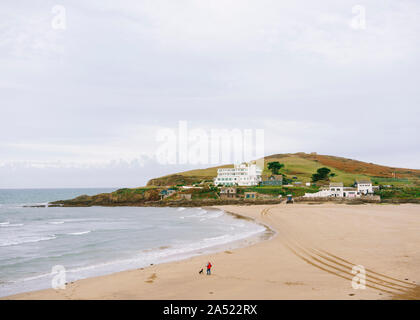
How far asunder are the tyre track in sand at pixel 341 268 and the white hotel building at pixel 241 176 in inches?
3275

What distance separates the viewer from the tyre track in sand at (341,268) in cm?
1423

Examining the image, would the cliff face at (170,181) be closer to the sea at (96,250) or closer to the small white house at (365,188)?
the small white house at (365,188)

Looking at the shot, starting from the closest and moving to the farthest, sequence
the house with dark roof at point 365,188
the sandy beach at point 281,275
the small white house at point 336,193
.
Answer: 1. the sandy beach at point 281,275
2. the small white house at point 336,193
3. the house with dark roof at point 365,188

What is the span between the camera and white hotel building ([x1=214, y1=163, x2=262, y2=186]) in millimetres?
112562

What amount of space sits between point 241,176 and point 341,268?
315ft

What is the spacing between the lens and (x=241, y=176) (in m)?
114

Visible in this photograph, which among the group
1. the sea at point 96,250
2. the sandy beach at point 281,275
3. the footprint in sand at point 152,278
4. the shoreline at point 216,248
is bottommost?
the sea at point 96,250

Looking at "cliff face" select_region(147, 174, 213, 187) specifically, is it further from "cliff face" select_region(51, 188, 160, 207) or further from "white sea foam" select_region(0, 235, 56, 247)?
"white sea foam" select_region(0, 235, 56, 247)

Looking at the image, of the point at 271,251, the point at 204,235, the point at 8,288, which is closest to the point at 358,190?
the point at 204,235

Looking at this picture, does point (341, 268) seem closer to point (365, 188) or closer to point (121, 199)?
point (365, 188)

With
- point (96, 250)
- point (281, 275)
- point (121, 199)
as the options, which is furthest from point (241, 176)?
point (281, 275)

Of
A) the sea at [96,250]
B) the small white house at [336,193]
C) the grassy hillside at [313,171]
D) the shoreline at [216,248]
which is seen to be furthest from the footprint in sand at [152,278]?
the grassy hillside at [313,171]

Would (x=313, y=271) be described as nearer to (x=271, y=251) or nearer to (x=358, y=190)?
(x=271, y=251)

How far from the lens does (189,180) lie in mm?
142375
